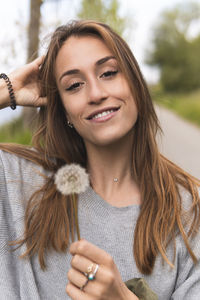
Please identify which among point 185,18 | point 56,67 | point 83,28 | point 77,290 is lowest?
point 77,290

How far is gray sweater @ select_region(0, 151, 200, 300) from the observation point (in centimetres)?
188

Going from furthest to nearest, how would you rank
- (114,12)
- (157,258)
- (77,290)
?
(114,12), (157,258), (77,290)

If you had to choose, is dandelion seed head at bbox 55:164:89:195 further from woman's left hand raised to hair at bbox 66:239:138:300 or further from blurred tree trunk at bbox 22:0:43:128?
blurred tree trunk at bbox 22:0:43:128

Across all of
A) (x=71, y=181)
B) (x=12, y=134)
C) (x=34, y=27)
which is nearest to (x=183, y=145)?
(x=12, y=134)

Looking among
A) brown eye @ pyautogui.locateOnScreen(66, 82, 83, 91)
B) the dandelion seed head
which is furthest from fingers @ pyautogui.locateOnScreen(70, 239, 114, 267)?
brown eye @ pyautogui.locateOnScreen(66, 82, 83, 91)

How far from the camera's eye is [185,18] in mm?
43281

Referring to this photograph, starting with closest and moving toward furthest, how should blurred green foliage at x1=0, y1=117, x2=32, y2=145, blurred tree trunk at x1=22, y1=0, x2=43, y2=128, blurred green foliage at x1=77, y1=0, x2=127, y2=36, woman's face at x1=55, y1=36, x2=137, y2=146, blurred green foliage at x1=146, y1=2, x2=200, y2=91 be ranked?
woman's face at x1=55, y1=36, x2=137, y2=146, blurred tree trunk at x1=22, y1=0, x2=43, y2=128, blurred green foliage at x1=77, y1=0, x2=127, y2=36, blurred green foliage at x1=0, y1=117, x2=32, y2=145, blurred green foliage at x1=146, y1=2, x2=200, y2=91

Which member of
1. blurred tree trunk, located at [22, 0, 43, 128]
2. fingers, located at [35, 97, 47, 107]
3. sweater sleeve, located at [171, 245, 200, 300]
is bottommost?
sweater sleeve, located at [171, 245, 200, 300]

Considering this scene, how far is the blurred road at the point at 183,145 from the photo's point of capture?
6887 millimetres

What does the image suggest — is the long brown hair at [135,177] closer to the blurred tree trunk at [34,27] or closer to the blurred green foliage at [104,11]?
the blurred tree trunk at [34,27]

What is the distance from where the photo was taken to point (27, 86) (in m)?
2.28

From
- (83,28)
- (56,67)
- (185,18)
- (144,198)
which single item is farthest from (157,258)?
(185,18)

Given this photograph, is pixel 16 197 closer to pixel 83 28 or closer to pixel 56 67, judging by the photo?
pixel 56 67

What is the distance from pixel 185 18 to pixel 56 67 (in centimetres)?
4509
